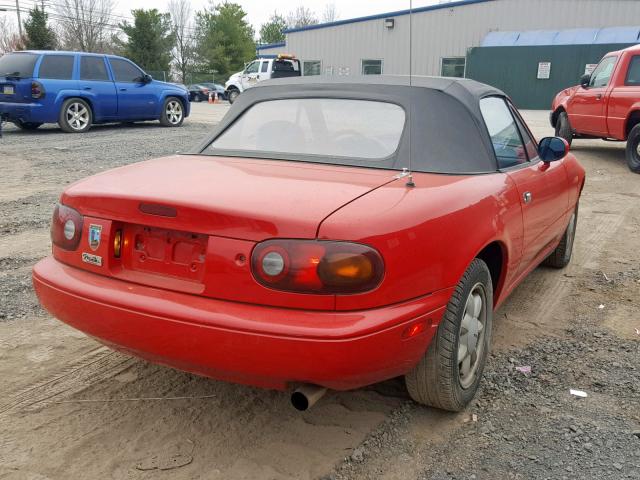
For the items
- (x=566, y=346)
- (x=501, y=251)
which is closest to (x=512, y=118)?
(x=501, y=251)

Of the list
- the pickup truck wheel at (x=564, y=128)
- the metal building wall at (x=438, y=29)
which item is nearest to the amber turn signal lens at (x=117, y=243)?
the pickup truck wheel at (x=564, y=128)

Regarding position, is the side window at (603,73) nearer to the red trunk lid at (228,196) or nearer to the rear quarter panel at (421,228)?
the rear quarter panel at (421,228)

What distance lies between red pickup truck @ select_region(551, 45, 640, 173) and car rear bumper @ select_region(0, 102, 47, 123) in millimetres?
10535

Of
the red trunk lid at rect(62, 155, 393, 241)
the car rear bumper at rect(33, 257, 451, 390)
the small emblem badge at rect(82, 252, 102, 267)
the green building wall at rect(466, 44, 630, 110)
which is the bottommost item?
the car rear bumper at rect(33, 257, 451, 390)

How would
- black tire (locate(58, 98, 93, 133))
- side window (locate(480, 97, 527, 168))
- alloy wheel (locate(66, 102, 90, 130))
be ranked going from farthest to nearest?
alloy wheel (locate(66, 102, 90, 130)) → black tire (locate(58, 98, 93, 133)) → side window (locate(480, 97, 527, 168))

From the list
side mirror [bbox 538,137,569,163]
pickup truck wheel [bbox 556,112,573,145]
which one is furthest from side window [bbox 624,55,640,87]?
side mirror [bbox 538,137,569,163]

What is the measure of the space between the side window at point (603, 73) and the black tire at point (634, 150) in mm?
1199

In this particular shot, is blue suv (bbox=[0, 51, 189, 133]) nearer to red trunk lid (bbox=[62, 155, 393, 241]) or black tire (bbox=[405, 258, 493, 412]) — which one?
red trunk lid (bbox=[62, 155, 393, 241])

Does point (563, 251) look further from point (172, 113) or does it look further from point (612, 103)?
point (172, 113)

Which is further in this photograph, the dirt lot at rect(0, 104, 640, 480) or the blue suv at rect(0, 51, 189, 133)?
the blue suv at rect(0, 51, 189, 133)

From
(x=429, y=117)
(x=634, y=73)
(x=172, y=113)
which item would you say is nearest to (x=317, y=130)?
(x=429, y=117)

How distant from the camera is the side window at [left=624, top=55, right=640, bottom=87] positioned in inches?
388

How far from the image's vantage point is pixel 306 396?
7.18ft

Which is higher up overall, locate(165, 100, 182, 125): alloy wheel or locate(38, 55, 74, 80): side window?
locate(38, 55, 74, 80): side window
